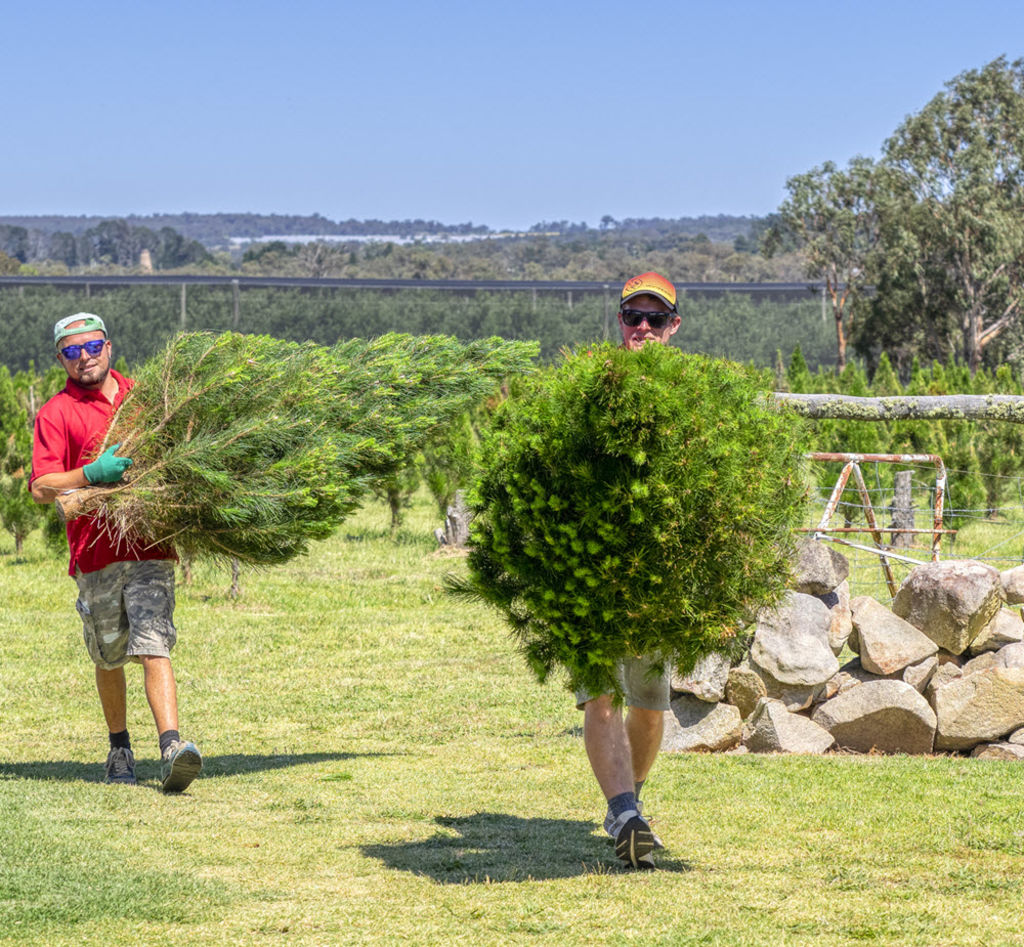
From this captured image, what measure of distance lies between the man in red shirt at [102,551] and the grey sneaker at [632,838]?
1824mm

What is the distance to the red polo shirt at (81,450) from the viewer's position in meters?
5.03

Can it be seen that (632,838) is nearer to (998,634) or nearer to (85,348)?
(85,348)

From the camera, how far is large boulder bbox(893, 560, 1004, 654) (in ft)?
21.7

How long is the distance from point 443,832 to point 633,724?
30.1 inches

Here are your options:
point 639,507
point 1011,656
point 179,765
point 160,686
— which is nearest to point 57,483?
point 160,686

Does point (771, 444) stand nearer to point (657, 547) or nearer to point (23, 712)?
point (657, 547)

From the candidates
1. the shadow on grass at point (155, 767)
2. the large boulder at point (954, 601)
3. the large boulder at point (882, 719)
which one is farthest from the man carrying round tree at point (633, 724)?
the large boulder at point (954, 601)

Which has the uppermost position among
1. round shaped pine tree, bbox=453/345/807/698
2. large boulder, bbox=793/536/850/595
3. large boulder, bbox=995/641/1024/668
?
round shaped pine tree, bbox=453/345/807/698

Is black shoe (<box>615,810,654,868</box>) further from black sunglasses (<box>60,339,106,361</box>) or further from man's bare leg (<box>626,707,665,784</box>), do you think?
black sunglasses (<box>60,339,106,361</box>)

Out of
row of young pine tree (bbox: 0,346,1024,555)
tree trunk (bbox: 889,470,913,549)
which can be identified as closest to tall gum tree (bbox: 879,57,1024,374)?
row of young pine tree (bbox: 0,346,1024,555)

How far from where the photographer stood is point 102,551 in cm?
510

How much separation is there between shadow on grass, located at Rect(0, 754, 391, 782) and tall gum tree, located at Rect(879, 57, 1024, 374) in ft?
114

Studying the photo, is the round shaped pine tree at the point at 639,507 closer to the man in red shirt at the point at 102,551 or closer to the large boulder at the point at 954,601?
the man in red shirt at the point at 102,551

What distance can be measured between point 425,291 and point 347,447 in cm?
3505
